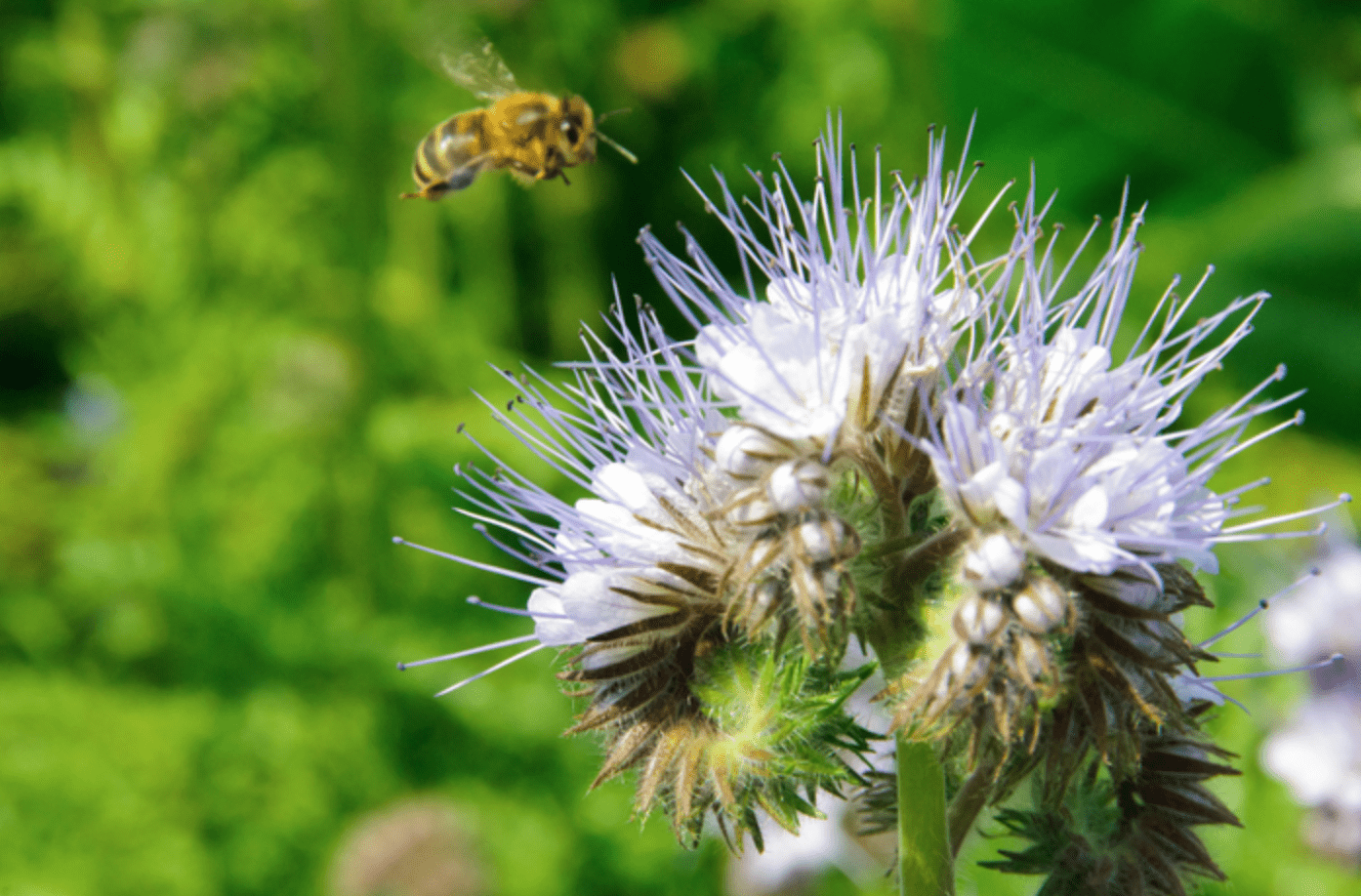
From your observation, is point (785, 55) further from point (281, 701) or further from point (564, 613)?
point (564, 613)

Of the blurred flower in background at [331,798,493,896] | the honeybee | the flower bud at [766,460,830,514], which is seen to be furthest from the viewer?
the blurred flower in background at [331,798,493,896]

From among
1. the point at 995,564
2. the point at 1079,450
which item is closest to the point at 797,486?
the point at 995,564

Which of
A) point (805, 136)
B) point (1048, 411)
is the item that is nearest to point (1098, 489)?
point (1048, 411)

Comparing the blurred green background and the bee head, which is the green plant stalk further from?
the bee head

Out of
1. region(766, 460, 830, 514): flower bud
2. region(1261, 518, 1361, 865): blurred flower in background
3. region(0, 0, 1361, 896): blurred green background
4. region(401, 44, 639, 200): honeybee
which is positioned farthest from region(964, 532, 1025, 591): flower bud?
region(0, 0, 1361, 896): blurred green background

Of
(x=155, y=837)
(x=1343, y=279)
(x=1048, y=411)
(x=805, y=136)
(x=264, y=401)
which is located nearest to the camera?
(x=1048, y=411)
